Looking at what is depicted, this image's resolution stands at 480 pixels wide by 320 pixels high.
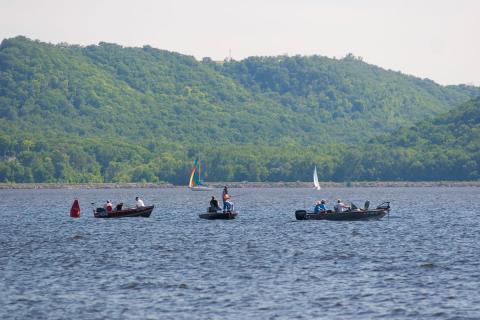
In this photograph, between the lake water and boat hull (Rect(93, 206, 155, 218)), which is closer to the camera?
the lake water

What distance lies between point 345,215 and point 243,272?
39261mm

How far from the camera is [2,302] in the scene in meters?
46.2

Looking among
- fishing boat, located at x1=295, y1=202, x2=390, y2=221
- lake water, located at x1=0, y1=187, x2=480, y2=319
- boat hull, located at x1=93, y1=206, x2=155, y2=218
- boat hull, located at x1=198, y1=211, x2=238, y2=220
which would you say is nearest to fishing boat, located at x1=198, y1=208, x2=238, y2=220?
boat hull, located at x1=198, y1=211, x2=238, y2=220

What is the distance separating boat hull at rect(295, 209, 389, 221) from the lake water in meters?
2.66

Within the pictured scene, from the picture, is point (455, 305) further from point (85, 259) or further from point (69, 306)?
point (85, 259)

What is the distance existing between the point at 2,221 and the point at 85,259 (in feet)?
164

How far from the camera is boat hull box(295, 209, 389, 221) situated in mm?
93312

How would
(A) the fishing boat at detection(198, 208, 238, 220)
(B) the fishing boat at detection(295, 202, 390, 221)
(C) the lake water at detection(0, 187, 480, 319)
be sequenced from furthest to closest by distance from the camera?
(A) the fishing boat at detection(198, 208, 238, 220)
(B) the fishing boat at detection(295, 202, 390, 221)
(C) the lake water at detection(0, 187, 480, 319)

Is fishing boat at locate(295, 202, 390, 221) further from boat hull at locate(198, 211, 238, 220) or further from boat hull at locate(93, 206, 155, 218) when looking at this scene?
boat hull at locate(93, 206, 155, 218)

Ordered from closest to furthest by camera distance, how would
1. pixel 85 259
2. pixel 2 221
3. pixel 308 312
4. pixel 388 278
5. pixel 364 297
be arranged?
pixel 308 312 → pixel 364 297 → pixel 388 278 → pixel 85 259 → pixel 2 221

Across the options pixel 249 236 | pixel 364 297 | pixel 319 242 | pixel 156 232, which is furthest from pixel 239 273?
pixel 156 232

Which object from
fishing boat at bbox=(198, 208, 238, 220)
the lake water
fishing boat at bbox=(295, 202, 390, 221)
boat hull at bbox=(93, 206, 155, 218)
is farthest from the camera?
boat hull at bbox=(93, 206, 155, 218)

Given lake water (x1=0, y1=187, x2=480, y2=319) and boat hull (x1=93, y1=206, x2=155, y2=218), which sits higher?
boat hull (x1=93, y1=206, x2=155, y2=218)

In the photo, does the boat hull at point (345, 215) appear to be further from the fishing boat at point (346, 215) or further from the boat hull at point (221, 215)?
the boat hull at point (221, 215)
